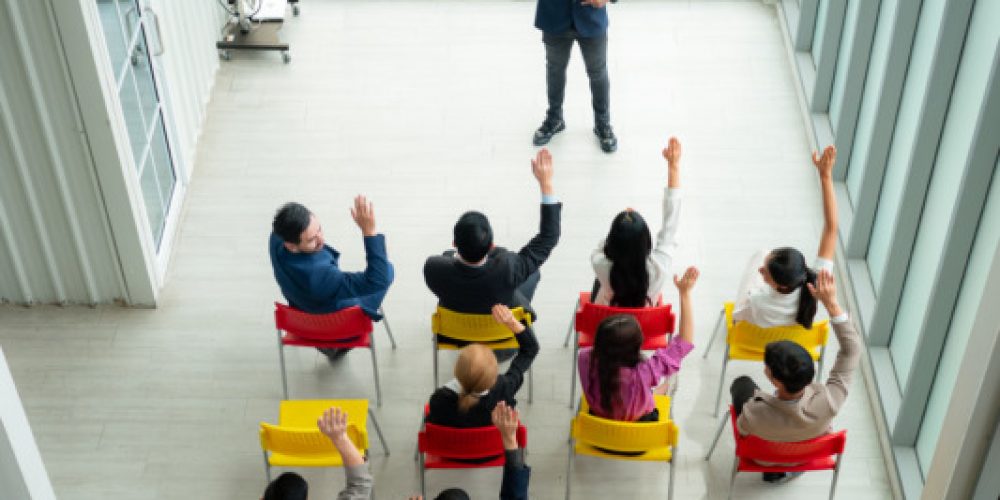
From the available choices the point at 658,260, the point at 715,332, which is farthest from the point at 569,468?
the point at 715,332

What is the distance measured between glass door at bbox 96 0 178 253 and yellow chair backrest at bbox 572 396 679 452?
2.98 meters

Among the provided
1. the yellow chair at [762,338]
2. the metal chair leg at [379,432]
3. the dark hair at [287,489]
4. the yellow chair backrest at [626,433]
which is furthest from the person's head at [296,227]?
the yellow chair at [762,338]

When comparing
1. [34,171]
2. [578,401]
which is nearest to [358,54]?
[34,171]

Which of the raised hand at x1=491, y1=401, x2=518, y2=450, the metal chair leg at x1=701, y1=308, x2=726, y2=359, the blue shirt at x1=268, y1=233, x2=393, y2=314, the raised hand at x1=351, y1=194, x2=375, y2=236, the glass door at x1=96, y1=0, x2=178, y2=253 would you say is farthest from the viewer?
the glass door at x1=96, y1=0, x2=178, y2=253

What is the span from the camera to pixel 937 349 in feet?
16.0

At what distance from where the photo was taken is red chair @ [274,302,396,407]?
514 centimetres

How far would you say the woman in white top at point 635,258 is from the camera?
16.3ft

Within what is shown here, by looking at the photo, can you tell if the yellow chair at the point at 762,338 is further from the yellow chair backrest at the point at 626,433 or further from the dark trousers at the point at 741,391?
the yellow chair backrest at the point at 626,433

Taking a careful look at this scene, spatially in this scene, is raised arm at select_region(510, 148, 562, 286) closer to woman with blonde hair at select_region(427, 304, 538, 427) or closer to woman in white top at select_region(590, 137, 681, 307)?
woman in white top at select_region(590, 137, 681, 307)

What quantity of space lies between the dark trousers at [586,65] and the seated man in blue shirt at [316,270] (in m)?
2.35

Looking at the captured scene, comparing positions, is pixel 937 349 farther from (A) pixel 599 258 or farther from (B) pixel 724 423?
(A) pixel 599 258

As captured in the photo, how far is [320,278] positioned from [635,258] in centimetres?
148

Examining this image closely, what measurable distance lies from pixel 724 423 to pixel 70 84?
3583 millimetres

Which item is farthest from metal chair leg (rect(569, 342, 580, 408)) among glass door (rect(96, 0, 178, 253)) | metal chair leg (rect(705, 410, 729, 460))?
glass door (rect(96, 0, 178, 253))
